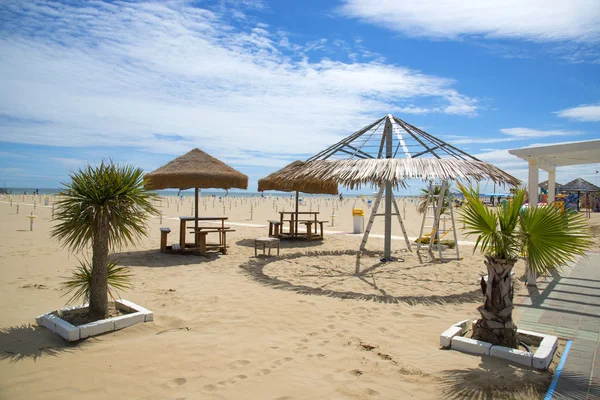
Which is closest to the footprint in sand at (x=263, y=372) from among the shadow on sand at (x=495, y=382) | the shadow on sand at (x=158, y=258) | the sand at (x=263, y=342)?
the sand at (x=263, y=342)

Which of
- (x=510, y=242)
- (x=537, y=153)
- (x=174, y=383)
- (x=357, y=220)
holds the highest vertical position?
(x=537, y=153)

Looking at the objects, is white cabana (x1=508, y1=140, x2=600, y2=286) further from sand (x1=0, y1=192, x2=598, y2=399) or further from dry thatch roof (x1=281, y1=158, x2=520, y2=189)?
sand (x1=0, y1=192, x2=598, y2=399)

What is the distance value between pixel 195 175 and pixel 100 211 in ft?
16.5

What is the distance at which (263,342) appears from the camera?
410 centimetres

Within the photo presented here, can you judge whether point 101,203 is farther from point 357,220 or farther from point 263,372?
point 357,220

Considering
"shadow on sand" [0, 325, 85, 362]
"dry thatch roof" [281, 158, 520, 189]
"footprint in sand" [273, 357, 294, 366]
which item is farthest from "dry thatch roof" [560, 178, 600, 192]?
"shadow on sand" [0, 325, 85, 362]

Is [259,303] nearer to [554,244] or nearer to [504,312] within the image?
[504,312]

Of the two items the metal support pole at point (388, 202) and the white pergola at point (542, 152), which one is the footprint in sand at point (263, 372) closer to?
the white pergola at point (542, 152)

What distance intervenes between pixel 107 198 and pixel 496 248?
406 centimetres

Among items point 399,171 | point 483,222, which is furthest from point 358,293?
point 483,222

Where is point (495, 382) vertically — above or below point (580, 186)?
below

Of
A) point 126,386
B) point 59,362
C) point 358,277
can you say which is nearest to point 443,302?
point 358,277

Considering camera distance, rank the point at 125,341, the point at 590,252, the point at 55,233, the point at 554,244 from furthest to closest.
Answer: the point at 590,252
the point at 55,233
the point at 125,341
the point at 554,244

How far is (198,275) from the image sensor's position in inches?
294
